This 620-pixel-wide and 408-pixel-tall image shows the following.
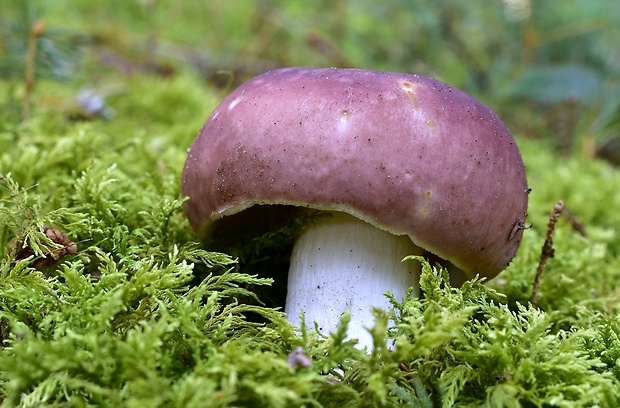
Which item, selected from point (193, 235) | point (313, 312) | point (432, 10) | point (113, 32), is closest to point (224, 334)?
point (313, 312)

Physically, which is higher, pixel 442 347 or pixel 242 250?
pixel 242 250

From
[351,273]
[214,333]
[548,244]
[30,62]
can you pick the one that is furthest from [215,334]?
[30,62]

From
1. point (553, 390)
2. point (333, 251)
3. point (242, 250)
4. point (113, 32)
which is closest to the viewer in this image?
point (553, 390)

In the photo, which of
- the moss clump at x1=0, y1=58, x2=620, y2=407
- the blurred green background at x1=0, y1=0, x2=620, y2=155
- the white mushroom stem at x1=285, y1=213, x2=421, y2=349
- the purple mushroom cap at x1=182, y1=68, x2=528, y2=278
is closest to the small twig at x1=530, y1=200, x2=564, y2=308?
the moss clump at x1=0, y1=58, x2=620, y2=407

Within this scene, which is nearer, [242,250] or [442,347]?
[442,347]

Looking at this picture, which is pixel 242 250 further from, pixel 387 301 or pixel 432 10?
pixel 432 10

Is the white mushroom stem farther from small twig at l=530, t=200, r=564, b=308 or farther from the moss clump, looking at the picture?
small twig at l=530, t=200, r=564, b=308
